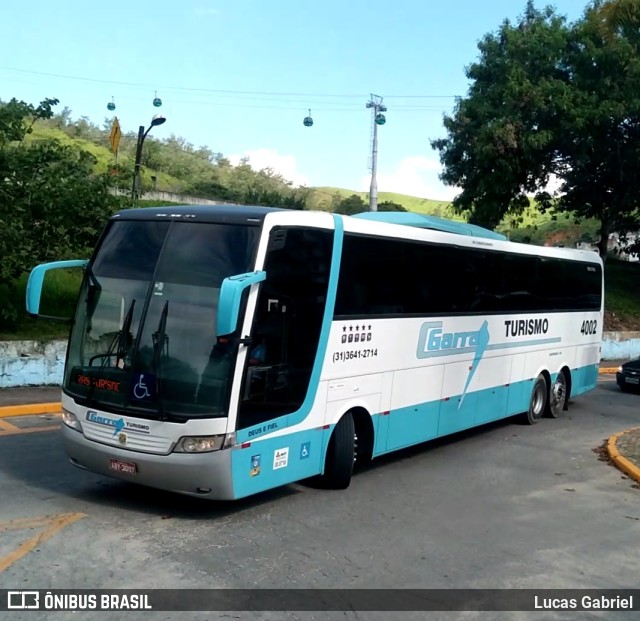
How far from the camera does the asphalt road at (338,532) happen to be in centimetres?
594

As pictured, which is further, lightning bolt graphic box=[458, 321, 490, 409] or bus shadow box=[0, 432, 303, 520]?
lightning bolt graphic box=[458, 321, 490, 409]

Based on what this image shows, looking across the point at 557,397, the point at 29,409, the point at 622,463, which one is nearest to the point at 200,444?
the point at 622,463

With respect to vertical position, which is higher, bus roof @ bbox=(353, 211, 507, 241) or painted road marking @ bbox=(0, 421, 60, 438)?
bus roof @ bbox=(353, 211, 507, 241)

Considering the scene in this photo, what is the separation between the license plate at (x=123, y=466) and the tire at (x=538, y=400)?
8.83 metres

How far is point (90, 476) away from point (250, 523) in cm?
235

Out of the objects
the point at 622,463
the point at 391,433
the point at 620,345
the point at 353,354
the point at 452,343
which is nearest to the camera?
the point at 353,354

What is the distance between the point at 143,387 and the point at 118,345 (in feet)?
1.74

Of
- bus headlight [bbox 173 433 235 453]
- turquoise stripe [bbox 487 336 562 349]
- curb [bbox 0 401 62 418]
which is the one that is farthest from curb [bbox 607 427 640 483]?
curb [bbox 0 401 62 418]

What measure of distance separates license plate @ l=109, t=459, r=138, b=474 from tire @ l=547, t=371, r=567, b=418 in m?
9.89

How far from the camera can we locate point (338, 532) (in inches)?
284

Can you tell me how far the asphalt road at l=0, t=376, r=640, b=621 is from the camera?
594 cm

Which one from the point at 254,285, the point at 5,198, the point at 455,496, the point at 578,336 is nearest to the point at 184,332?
the point at 254,285

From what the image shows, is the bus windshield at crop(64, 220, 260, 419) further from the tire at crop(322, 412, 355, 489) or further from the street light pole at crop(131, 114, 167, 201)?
the street light pole at crop(131, 114, 167, 201)

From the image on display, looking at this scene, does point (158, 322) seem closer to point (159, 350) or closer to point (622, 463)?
point (159, 350)
